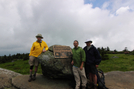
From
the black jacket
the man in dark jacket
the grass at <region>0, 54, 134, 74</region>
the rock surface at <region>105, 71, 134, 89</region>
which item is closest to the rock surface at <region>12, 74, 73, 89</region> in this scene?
the man in dark jacket

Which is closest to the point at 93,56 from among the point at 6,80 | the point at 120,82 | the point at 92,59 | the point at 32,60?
the point at 92,59

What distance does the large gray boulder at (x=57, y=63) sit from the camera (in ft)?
17.0

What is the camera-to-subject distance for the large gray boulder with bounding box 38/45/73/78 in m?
5.17

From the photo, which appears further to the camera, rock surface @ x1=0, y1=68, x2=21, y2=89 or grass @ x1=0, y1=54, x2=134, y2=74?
grass @ x1=0, y1=54, x2=134, y2=74

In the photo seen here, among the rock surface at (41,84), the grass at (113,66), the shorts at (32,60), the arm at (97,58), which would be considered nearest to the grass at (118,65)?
the grass at (113,66)

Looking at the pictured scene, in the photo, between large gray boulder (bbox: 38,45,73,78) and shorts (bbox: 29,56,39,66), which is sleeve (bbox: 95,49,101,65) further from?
shorts (bbox: 29,56,39,66)

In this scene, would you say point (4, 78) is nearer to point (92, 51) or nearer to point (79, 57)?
point (79, 57)

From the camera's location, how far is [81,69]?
4.70 metres

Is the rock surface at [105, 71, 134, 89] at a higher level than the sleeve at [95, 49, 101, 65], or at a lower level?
lower

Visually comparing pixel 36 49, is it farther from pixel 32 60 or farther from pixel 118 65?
pixel 118 65

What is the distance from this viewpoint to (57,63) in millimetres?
5246

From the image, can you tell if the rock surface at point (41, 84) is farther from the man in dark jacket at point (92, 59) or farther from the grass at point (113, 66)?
the grass at point (113, 66)

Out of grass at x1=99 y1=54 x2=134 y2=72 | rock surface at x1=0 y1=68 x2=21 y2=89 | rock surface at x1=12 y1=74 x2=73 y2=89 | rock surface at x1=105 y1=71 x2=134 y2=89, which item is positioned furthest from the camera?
grass at x1=99 y1=54 x2=134 y2=72

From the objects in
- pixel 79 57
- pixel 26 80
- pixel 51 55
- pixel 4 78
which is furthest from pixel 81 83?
pixel 4 78
